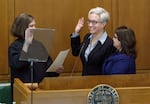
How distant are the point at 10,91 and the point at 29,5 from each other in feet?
3.51

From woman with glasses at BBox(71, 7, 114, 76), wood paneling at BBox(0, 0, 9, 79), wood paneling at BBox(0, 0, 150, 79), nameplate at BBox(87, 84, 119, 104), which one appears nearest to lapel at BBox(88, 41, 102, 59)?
woman with glasses at BBox(71, 7, 114, 76)

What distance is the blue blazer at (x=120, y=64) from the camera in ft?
9.61

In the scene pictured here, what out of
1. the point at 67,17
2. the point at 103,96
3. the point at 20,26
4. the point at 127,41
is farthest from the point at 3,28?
the point at 103,96

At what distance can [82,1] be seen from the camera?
4.14 m

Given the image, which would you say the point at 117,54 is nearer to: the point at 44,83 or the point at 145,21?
the point at 44,83

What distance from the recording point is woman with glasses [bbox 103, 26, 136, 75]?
9.67 ft

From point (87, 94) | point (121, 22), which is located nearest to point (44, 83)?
point (87, 94)

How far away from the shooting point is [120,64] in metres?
2.95

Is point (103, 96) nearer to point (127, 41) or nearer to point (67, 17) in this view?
point (127, 41)

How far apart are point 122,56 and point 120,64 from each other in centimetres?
7

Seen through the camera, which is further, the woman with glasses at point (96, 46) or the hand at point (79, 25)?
the hand at point (79, 25)

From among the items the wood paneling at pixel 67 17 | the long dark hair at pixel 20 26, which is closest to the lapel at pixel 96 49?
the long dark hair at pixel 20 26

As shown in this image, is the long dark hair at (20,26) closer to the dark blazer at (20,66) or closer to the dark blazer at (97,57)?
the dark blazer at (20,66)

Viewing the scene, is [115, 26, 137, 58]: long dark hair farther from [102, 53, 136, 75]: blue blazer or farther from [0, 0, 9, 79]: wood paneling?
[0, 0, 9, 79]: wood paneling
